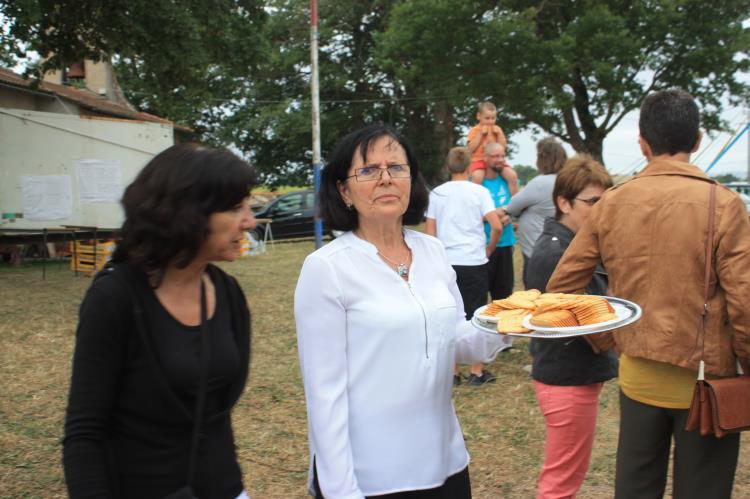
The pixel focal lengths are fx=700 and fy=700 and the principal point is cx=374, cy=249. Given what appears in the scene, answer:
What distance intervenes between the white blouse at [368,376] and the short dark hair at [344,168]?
0.20 meters

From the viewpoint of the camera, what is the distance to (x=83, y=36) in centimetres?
1326

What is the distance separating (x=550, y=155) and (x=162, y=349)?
14.8 ft

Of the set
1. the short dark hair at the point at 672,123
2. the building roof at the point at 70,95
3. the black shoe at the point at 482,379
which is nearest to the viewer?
the short dark hair at the point at 672,123

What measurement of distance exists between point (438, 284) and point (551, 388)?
1.03m

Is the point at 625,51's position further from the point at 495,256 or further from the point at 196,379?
the point at 196,379

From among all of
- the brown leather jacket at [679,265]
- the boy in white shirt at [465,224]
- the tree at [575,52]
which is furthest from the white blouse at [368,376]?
the tree at [575,52]

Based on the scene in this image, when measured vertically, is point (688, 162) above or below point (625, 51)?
below

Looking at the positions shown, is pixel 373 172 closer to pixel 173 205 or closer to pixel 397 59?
pixel 173 205

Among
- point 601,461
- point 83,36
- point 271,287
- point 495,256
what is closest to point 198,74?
point 83,36

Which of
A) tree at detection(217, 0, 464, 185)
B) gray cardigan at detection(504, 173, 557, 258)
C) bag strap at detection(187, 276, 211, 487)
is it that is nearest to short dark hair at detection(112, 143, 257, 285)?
bag strap at detection(187, 276, 211, 487)

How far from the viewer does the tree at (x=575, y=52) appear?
25.9 m

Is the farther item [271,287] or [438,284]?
[271,287]

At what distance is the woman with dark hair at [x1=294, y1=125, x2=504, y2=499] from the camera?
81.1 inches

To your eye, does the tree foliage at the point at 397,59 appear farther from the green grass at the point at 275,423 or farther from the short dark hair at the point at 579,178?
the short dark hair at the point at 579,178
